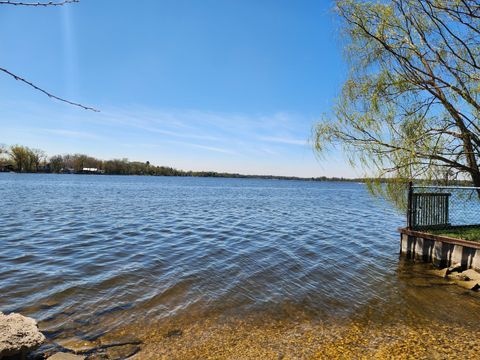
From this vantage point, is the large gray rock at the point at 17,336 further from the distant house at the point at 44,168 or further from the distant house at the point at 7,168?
the distant house at the point at 44,168

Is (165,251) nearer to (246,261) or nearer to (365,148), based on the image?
(246,261)

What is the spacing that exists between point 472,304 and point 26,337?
28.4 feet

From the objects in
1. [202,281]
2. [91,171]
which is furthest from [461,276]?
[91,171]

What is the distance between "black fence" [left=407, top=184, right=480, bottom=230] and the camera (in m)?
10.7

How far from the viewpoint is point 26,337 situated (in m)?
4.40

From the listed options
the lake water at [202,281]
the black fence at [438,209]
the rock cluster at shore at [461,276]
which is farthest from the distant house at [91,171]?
the rock cluster at shore at [461,276]

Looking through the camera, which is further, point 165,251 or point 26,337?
point 165,251

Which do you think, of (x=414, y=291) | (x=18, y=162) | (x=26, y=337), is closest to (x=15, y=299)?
(x=26, y=337)

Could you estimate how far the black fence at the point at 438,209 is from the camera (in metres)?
10.7

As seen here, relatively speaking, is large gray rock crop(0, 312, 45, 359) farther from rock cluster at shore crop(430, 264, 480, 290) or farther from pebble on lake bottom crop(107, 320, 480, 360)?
rock cluster at shore crop(430, 264, 480, 290)

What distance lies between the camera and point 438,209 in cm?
1177

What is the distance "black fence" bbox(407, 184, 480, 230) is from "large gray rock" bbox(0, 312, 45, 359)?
10.3 metres

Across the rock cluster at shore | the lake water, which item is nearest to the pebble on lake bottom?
the lake water

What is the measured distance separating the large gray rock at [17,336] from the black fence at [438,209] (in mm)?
10274
